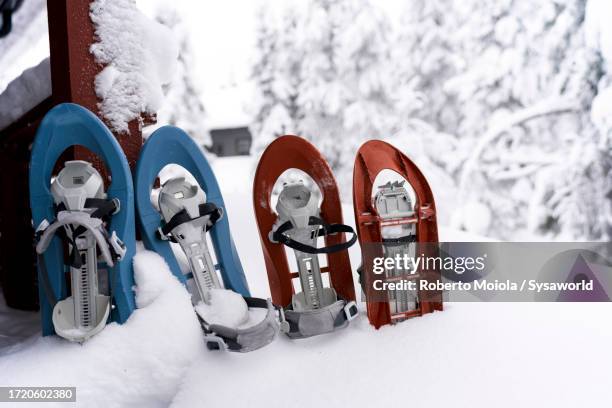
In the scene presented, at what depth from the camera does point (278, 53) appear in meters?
12.1

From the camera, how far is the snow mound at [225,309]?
1788mm

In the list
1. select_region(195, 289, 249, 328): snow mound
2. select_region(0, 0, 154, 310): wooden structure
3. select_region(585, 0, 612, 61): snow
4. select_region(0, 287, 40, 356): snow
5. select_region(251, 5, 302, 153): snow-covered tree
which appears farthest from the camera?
select_region(251, 5, 302, 153): snow-covered tree

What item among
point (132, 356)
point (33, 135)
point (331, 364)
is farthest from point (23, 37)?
point (331, 364)

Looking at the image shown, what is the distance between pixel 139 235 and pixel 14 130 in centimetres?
132

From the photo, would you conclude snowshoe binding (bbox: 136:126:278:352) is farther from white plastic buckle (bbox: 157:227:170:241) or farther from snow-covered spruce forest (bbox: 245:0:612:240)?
snow-covered spruce forest (bbox: 245:0:612:240)

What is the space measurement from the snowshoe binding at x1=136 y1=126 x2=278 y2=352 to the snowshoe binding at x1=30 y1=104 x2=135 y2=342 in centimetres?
15

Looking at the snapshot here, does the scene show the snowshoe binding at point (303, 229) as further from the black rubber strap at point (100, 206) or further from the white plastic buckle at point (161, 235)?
the black rubber strap at point (100, 206)

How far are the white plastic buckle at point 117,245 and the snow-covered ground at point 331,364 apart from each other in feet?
0.33

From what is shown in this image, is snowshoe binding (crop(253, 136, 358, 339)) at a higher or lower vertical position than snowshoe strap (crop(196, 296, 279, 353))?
higher

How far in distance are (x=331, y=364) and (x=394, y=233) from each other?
2.44 ft

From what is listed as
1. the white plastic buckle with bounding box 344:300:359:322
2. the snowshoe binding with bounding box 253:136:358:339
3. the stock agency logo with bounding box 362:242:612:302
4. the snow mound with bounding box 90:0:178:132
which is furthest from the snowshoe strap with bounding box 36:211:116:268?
the stock agency logo with bounding box 362:242:612:302

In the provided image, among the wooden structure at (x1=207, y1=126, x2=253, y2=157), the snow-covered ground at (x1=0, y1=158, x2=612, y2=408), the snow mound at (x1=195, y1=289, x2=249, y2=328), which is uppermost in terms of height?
the wooden structure at (x1=207, y1=126, x2=253, y2=157)

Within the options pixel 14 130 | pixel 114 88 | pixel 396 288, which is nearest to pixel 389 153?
pixel 396 288

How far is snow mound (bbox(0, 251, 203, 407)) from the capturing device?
56.3 inches
